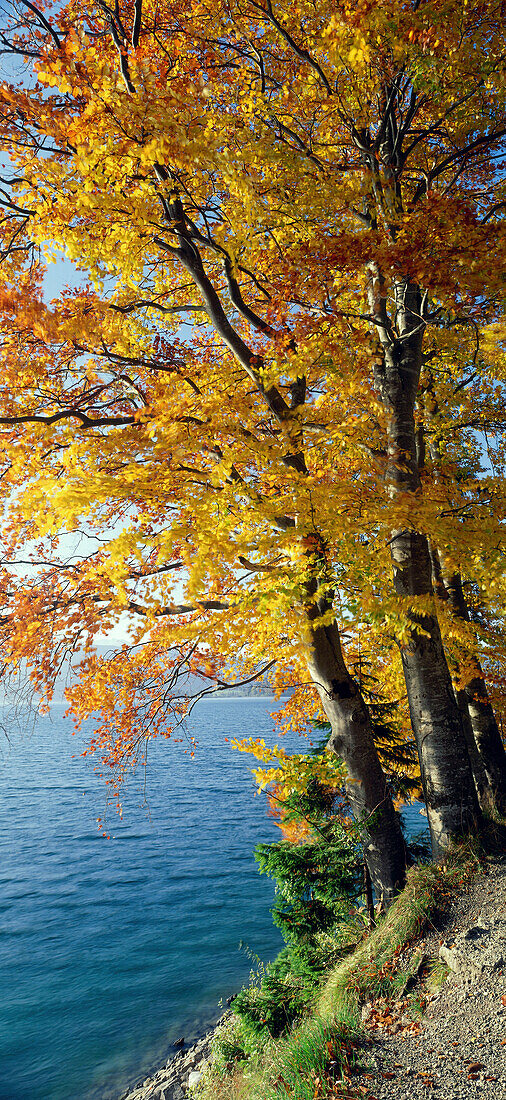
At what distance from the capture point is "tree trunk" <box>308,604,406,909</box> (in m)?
6.74

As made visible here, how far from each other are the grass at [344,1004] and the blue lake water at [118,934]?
479 centimetres

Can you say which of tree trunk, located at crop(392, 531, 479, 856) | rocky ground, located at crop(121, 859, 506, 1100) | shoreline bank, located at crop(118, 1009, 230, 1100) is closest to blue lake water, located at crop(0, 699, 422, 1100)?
shoreline bank, located at crop(118, 1009, 230, 1100)

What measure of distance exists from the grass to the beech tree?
588 millimetres

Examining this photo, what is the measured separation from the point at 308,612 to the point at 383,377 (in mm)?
3503

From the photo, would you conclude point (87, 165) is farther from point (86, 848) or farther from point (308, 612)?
point (86, 848)

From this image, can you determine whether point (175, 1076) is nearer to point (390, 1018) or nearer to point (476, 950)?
point (390, 1018)

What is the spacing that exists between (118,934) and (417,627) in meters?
16.0

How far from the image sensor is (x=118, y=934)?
16.0m

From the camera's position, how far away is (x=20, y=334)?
6363 millimetres

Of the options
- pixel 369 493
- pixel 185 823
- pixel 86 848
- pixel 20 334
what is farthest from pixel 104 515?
pixel 185 823

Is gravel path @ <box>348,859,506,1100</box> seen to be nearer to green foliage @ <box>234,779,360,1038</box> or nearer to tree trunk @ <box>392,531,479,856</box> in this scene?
tree trunk @ <box>392,531,479,856</box>

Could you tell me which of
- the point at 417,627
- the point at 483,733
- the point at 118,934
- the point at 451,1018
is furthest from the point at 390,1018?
the point at 118,934

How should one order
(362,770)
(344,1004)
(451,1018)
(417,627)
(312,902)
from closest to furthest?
1. (451,1018)
2. (344,1004)
3. (417,627)
4. (362,770)
5. (312,902)

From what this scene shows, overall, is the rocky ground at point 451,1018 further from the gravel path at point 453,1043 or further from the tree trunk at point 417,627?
the tree trunk at point 417,627
